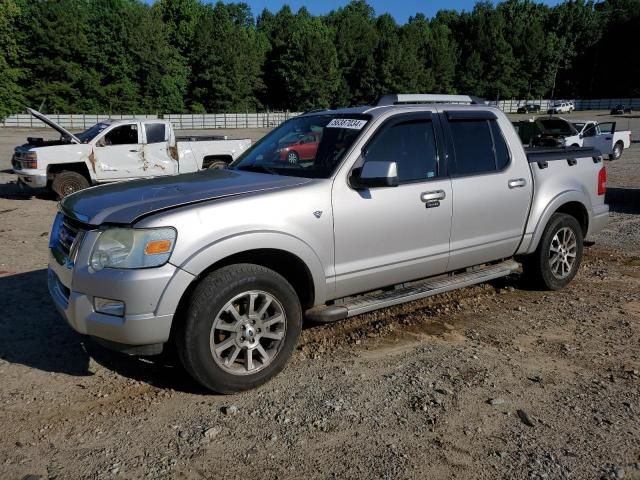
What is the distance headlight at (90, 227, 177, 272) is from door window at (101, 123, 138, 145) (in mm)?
9685

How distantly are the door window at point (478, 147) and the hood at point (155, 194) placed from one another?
1.57 m

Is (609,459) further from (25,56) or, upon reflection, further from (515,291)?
(25,56)

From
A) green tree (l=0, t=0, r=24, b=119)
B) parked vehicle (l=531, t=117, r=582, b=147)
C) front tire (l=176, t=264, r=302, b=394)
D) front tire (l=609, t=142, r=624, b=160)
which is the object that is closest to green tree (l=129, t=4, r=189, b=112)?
green tree (l=0, t=0, r=24, b=119)

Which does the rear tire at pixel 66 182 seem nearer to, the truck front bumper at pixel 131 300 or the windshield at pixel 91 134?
the windshield at pixel 91 134

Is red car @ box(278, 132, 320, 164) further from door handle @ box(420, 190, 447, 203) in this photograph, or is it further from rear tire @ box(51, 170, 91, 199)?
rear tire @ box(51, 170, 91, 199)

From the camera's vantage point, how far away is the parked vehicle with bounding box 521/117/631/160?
2123 centimetres

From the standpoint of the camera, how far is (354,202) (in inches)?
163

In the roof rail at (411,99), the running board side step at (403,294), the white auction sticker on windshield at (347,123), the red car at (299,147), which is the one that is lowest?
the running board side step at (403,294)

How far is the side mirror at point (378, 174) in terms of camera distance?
3.97 m

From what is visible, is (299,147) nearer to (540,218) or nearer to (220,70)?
(540,218)

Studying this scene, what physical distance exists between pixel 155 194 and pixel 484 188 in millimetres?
2755

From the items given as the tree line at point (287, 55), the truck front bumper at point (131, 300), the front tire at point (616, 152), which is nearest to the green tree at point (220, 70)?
the tree line at point (287, 55)

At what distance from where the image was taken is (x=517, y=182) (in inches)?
206

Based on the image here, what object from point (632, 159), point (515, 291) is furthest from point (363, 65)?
point (515, 291)
